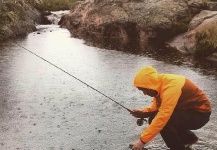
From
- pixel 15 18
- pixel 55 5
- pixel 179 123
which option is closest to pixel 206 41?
pixel 179 123

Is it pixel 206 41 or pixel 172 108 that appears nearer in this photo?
pixel 172 108

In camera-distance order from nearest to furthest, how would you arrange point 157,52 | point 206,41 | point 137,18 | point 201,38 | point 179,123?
point 179,123 < point 206,41 < point 201,38 < point 157,52 < point 137,18

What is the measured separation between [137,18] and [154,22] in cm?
129

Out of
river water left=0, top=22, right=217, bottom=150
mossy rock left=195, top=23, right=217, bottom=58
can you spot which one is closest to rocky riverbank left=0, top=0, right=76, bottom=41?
river water left=0, top=22, right=217, bottom=150

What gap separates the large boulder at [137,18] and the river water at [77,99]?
3.68 meters

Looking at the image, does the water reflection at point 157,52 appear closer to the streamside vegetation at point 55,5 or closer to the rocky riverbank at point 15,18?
the rocky riverbank at point 15,18

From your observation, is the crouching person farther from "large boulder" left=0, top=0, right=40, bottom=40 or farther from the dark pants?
"large boulder" left=0, top=0, right=40, bottom=40

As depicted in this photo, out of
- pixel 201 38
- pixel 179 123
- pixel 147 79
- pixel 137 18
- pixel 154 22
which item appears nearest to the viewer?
pixel 147 79

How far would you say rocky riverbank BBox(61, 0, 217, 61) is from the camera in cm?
1611

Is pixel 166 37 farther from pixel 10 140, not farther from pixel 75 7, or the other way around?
pixel 10 140

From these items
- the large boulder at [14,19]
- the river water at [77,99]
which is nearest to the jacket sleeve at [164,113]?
the river water at [77,99]

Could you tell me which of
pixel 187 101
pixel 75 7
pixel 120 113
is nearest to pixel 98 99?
A: pixel 120 113

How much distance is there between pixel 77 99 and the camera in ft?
29.7

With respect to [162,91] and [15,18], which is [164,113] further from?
[15,18]
